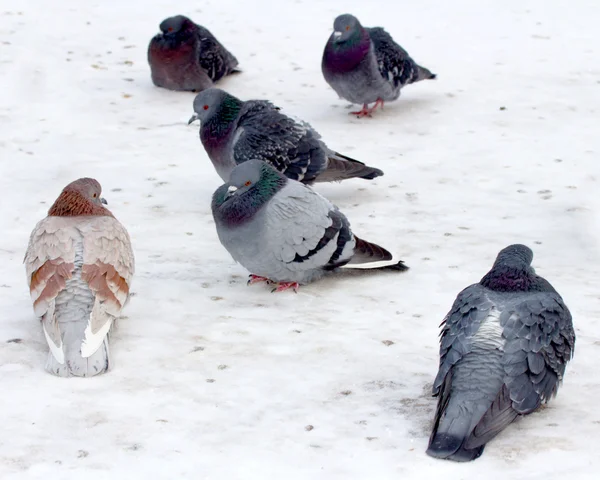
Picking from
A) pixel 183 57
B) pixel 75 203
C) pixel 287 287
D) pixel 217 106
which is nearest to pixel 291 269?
pixel 287 287

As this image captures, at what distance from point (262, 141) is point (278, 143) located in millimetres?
117

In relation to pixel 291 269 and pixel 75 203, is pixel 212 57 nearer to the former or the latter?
pixel 291 269

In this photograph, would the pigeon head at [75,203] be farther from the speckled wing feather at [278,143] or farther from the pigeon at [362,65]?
the pigeon at [362,65]

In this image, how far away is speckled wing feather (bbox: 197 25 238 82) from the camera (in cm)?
1055

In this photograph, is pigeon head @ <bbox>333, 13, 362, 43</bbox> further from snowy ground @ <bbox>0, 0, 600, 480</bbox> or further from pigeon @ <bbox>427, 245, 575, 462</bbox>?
pigeon @ <bbox>427, 245, 575, 462</bbox>

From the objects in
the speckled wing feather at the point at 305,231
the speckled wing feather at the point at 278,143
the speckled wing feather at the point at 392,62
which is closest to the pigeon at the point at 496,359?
the speckled wing feather at the point at 305,231

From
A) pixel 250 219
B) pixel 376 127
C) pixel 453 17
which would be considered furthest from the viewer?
pixel 453 17

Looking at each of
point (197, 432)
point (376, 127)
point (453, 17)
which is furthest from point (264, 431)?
point (453, 17)

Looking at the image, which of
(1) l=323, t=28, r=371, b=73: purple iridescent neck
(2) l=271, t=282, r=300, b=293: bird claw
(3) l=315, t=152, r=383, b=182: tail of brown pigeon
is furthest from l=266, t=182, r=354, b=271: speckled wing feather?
(1) l=323, t=28, r=371, b=73: purple iridescent neck

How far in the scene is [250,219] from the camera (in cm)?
586

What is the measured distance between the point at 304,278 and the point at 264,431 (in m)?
1.93

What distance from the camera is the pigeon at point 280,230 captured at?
5.88m

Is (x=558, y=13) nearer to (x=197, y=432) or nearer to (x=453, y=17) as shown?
(x=453, y=17)

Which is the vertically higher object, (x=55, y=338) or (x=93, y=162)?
(x=55, y=338)
